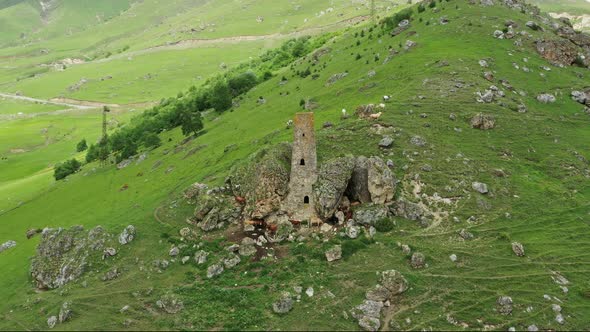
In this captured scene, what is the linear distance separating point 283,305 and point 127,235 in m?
29.6

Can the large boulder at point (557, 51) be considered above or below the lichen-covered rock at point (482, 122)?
above

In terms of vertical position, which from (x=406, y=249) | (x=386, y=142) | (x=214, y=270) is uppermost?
(x=386, y=142)

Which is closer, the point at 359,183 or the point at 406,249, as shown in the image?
the point at 406,249

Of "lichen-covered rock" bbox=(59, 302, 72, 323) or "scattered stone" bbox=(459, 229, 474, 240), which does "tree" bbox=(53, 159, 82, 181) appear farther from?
"scattered stone" bbox=(459, 229, 474, 240)

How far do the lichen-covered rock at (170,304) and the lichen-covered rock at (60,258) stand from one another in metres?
16.9

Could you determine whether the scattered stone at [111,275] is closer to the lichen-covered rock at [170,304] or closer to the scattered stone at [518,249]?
the lichen-covered rock at [170,304]

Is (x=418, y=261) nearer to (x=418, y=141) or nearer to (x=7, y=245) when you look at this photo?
(x=418, y=141)

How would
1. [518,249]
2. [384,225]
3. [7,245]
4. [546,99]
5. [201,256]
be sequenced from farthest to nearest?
[546,99]
[7,245]
[201,256]
[384,225]
[518,249]

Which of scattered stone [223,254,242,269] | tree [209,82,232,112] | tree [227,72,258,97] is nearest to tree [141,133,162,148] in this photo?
tree [209,82,232,112]

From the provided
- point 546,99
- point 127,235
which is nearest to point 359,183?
point 127,235

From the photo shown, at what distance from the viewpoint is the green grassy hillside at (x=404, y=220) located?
4666 centimetres

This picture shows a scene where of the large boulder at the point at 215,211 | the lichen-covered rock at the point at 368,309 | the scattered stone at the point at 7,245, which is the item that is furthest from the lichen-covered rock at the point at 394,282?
the scattered stone at the point at 7,245

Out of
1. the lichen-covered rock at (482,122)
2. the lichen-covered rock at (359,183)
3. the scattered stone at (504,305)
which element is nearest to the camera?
the scattered stone at (504,305)

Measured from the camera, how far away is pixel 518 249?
170 feet
